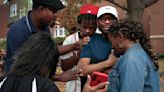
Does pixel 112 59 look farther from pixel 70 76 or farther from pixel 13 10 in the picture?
pixel 13 10

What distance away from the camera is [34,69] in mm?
2814

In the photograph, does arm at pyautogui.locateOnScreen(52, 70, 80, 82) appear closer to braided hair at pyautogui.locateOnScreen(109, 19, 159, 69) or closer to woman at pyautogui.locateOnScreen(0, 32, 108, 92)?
braided hair at pyautogui.locateOnScreen(109, 19, 159, 69)

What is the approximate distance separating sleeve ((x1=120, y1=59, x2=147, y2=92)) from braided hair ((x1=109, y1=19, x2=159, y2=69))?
0.23 metres

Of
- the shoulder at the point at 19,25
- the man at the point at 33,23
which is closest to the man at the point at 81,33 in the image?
the man at the point at 33,23

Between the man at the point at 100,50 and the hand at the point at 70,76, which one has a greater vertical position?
the man at the point at 100,50

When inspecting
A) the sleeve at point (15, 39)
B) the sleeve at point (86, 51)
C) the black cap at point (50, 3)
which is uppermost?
the black cap at point (50, 3)

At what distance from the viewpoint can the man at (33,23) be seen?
3834 millimetres

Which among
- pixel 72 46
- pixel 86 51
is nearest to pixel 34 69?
pixel 86 51

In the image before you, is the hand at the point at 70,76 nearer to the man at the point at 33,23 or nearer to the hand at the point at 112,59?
the man at the point at 33,23

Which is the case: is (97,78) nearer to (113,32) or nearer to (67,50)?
(113,32)

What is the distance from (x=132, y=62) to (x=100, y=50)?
0.77 m

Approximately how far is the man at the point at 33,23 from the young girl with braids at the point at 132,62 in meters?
0.62

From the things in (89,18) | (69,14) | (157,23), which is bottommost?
(157,23)

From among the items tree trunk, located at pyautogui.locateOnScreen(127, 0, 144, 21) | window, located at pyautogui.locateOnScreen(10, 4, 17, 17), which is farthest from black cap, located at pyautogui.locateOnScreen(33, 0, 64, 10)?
window, located at pyautogui.locateOnScreen(10, 4, 17, 17)
